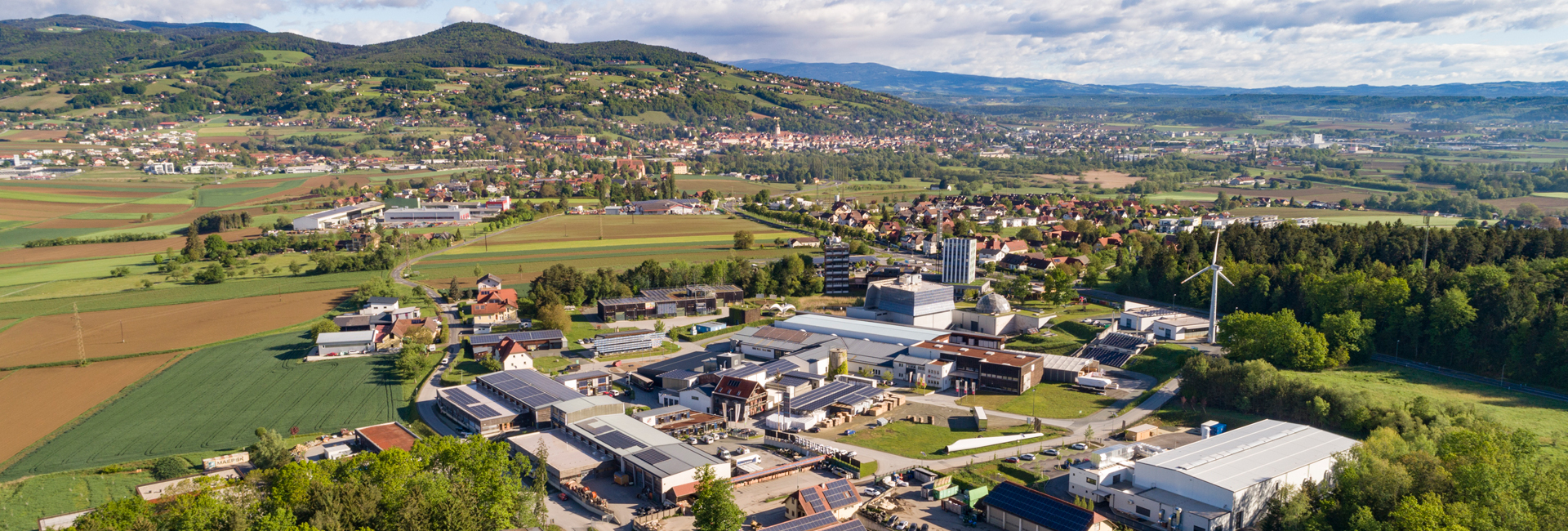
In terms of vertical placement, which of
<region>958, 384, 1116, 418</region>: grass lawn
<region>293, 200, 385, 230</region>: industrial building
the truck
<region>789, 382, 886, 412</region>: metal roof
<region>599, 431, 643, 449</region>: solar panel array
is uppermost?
<region>293, 200, 385, 230</region>: industrial building

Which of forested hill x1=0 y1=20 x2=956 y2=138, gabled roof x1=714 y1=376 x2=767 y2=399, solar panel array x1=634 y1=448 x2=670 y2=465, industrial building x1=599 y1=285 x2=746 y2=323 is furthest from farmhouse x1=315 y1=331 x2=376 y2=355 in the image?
forested hill x1=0 y1=20 x2=956 y2=138

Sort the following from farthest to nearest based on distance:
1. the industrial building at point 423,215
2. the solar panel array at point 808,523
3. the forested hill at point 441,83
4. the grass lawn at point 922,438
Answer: the forested hill at point 441,83
the industrial building at point 423,215
the grass lawn at point 922,438
the solar panel array at point 808,523

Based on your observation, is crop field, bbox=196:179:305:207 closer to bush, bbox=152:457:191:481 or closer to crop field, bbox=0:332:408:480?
crop field, bbox=0:332:408:480

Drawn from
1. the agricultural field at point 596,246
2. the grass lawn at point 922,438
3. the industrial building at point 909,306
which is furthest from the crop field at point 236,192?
the grass lawn at point 922,438

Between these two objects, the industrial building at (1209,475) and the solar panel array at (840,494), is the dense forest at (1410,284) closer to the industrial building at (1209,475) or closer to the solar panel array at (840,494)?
the industrial building at (1209,475)

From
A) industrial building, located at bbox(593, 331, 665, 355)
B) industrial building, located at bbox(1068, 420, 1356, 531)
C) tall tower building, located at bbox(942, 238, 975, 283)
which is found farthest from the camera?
tall tower building, located at bbox(942, 238, 975, 283)

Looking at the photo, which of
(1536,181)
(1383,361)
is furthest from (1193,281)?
(1536,181)
